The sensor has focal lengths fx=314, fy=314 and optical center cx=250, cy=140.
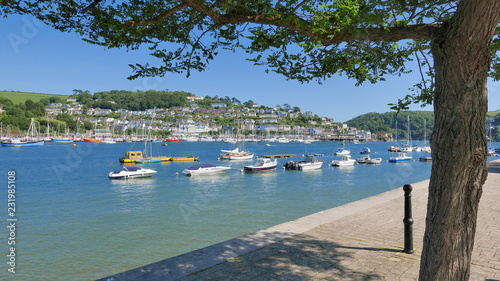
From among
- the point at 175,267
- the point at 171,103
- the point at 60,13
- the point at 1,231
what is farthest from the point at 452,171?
the point at 171,103

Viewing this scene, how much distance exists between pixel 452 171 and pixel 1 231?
59.5ft

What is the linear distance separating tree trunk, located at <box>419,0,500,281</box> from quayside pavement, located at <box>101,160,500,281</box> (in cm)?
124

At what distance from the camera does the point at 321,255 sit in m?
4.62

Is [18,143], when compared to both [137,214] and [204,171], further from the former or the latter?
[137,214]

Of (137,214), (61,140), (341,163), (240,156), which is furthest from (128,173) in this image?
(61,140)

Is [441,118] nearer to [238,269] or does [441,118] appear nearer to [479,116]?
[479,116]

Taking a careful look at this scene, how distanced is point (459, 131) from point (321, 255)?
270 centimetres

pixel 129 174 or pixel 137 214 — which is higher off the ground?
pixel 129 174

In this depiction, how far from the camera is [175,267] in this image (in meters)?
4.18

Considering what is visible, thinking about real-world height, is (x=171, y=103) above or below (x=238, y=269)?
above

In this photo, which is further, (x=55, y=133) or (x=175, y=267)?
(x=55, y=133)

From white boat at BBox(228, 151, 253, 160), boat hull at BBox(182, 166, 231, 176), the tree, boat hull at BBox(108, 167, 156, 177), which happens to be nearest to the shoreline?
the tree

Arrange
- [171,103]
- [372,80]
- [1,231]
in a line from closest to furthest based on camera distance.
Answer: [372,80]
[1,231]
[171,103]

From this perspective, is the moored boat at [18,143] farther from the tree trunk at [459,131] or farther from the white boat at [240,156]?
the tree trunk at [459,131]
